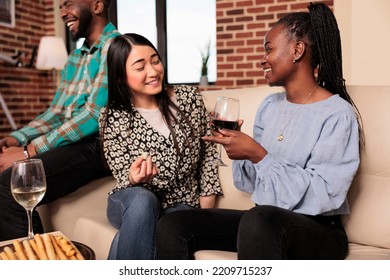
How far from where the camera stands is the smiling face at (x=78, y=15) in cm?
165

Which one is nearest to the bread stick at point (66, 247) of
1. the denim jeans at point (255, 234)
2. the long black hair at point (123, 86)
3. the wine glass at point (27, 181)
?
the wine glass at point (27, 181)

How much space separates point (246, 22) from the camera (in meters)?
3.42

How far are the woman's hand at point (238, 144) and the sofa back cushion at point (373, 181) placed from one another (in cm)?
33

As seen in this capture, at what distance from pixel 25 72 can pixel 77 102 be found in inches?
102

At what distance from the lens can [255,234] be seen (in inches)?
35.6

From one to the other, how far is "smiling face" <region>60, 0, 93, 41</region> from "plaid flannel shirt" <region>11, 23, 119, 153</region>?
2.6 inches

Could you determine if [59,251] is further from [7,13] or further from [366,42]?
[7,13]

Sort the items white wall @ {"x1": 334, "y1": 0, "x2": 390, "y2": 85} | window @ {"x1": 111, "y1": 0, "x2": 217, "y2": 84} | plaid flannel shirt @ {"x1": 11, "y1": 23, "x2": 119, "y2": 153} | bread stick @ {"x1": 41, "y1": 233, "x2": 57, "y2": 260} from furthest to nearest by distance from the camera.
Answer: window @ {"x1": 111, "y1": 0, "x2": 217, "y2": 84} → white wall @ {"x1": 334, "y1": 0, "x2": 390, "y2": 85} → plaid flannel shirt @ {"x1": 11, "y1": 23, "x2": 119, "y2": 153} → bread stick @ {"x1": 41, "y1": 233, "x2": 57, "y2": 260}

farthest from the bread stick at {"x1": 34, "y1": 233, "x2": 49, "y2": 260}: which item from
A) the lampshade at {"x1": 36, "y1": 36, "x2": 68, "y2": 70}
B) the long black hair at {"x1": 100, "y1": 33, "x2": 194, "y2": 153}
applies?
the lampshade at {"x1": 36, "y1": 36, "x2": 68, "y2": 70}

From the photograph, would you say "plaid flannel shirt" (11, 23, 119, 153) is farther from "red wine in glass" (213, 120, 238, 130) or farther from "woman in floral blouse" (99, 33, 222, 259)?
"red wine in glass" (213, 120, 238, 130)

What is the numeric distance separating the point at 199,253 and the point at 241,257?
16 centimetres

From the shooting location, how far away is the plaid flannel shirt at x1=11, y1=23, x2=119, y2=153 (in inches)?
61.2
